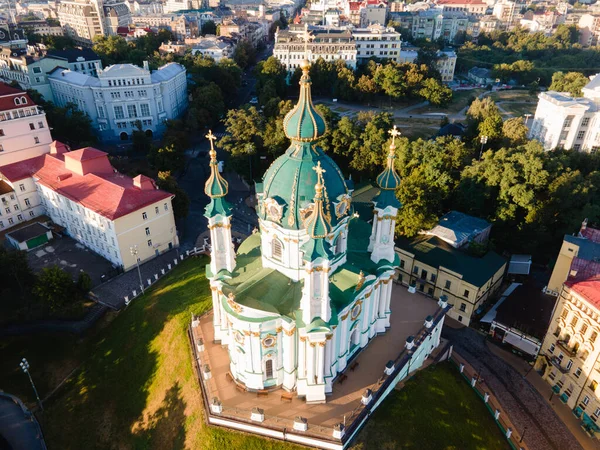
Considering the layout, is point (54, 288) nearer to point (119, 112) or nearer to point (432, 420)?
point (432, 420)

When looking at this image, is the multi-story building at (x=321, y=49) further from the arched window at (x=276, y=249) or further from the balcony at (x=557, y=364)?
the balcony at (x=557, y=364)

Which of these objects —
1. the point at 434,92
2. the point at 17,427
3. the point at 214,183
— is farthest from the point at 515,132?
the point at 17,427

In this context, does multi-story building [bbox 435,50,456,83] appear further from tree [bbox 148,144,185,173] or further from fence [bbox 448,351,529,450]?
fence [bbox 448,351,529,450]

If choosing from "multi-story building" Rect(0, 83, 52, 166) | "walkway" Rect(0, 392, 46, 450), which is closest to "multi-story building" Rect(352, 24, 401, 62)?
"multi-story building" Rect(0, 83, 52, 166)

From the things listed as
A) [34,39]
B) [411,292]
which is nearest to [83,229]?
[411,292]

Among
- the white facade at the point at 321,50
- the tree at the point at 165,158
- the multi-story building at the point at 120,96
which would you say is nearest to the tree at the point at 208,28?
the white facade at the point at 321,50

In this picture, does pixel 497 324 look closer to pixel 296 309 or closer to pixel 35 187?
pixel 296 309
